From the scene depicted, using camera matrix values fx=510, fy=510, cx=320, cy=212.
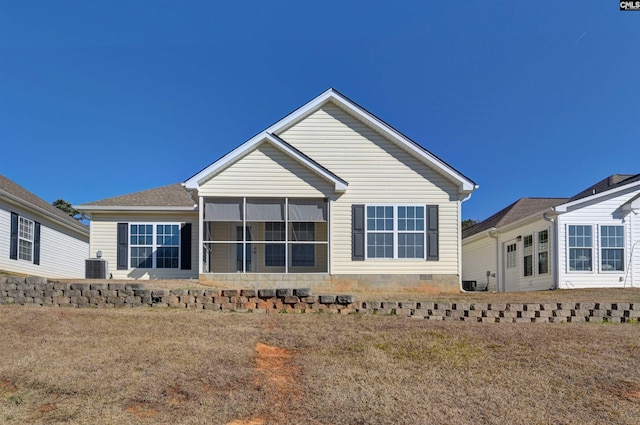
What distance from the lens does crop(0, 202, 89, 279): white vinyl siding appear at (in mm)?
15250

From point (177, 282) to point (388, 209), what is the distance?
6.12 m

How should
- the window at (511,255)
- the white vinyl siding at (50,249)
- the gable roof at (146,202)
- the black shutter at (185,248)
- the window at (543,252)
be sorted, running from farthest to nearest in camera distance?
1. the window at (511,255)
2. the black shutter at (185,248)
3. the gable roof at (146,202)
4. the window at (543,252)
5. the white vinyl siding at (50,249)

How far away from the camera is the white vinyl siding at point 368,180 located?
14.3m

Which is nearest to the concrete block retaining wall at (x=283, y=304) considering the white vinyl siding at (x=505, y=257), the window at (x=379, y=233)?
the window at (x=379, y=233)

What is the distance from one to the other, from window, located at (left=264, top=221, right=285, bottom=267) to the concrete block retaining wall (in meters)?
4.69

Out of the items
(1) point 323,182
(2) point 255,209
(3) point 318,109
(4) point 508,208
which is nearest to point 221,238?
(2) point 255,209

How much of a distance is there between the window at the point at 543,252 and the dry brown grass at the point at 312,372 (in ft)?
22.8

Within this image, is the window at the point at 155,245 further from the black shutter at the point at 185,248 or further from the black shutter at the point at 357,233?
the black shutter at the point at 357,233

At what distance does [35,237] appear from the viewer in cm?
1725

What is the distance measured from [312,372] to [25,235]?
46.7 feet

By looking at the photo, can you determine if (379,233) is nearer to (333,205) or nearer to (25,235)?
(333,205)

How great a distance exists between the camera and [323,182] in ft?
47.1

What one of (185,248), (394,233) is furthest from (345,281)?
(185,248)

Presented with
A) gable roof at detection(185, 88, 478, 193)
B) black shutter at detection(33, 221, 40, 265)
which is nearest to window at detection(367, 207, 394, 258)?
gable roof at detection(185, 88, 478, 193)
